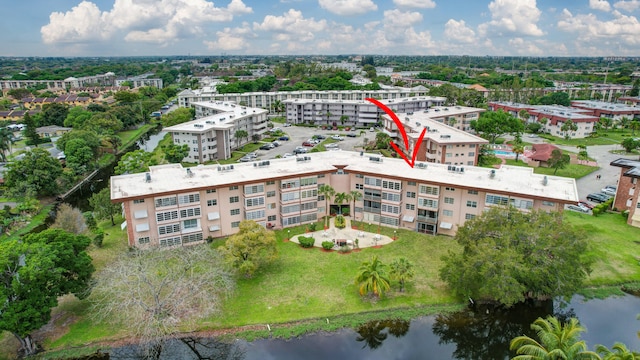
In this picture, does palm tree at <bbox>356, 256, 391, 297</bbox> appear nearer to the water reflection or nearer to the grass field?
the grass field

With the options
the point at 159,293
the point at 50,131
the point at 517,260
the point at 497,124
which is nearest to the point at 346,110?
the point at 497,124

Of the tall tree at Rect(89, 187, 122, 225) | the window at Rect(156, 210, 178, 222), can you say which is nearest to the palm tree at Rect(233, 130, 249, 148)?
the tall tree at Rect(89, 187, 122, 225)

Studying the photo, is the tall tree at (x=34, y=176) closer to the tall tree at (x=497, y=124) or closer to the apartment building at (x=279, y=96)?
the apartment building at (x=279, y=96)

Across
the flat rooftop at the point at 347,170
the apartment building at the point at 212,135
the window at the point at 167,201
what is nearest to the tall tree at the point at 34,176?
the apartment building at the point at 212,135

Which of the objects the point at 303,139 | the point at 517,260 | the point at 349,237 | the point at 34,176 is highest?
the point at 517,260

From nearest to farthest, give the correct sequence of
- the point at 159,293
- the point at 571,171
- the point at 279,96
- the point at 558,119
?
the point at 159,293 < the point at 571,171 < the point at 558,119 < the point at 279,96

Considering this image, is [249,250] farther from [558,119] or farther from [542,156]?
[558,119]
